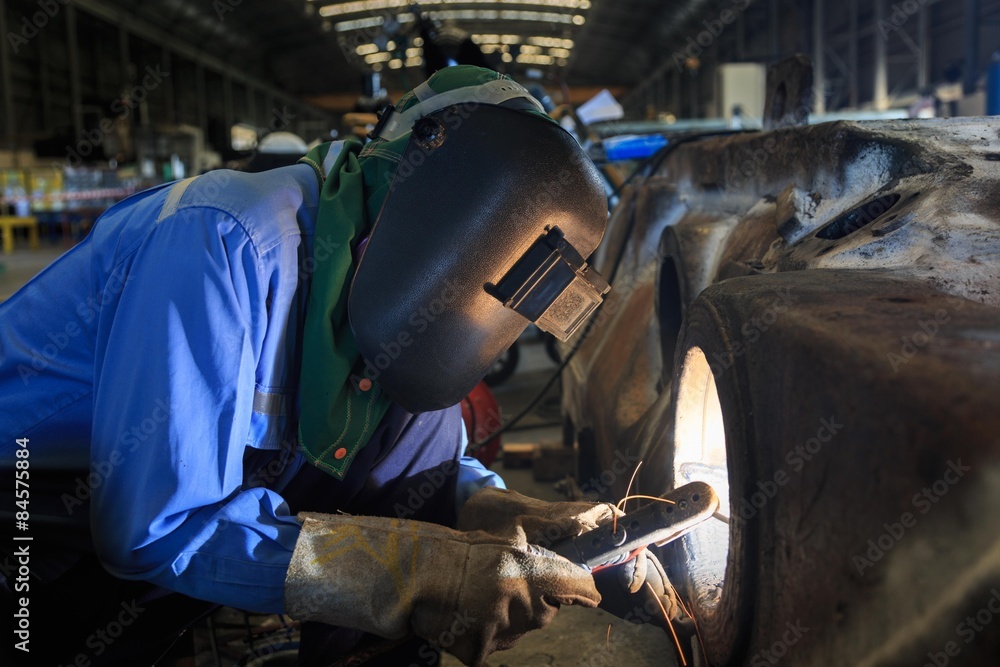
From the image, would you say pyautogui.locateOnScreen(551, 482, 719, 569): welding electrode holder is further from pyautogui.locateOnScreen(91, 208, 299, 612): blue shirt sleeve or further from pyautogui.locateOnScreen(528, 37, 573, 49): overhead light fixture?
pyautogui.locateOnScreen(528, 37, 573, 49): overhead light fixture

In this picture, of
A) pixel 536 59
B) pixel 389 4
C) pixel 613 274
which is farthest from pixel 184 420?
pixel 536 59

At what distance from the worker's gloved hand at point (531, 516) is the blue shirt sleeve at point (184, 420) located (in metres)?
0.41

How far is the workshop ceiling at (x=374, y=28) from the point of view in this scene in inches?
668

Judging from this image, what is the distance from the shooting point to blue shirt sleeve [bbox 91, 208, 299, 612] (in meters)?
1.14

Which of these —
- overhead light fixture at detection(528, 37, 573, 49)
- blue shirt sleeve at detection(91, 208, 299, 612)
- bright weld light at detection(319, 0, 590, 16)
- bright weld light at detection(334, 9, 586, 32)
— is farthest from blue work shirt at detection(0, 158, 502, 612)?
overhead light fixture at detection(528, 37, 573, 49)

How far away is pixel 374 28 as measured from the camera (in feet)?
56.2

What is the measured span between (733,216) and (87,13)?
16.0 m

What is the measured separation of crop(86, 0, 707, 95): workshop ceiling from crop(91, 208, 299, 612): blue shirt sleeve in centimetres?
1376

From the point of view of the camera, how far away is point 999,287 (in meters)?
1.13

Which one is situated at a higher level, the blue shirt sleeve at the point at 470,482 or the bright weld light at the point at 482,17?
the bright weld light at the point at 482,17

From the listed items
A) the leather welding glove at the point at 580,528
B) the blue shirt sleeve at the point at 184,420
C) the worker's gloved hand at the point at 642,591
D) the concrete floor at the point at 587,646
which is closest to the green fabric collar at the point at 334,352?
the blue shirt sleeve at the point at 184,420

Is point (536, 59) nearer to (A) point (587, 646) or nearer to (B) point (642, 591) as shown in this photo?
(A) point (587, 646)

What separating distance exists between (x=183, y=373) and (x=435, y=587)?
474 mm

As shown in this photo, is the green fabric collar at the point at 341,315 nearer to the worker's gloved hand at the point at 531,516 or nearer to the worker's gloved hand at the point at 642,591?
the worker's gloved hand at the point at 531,516
